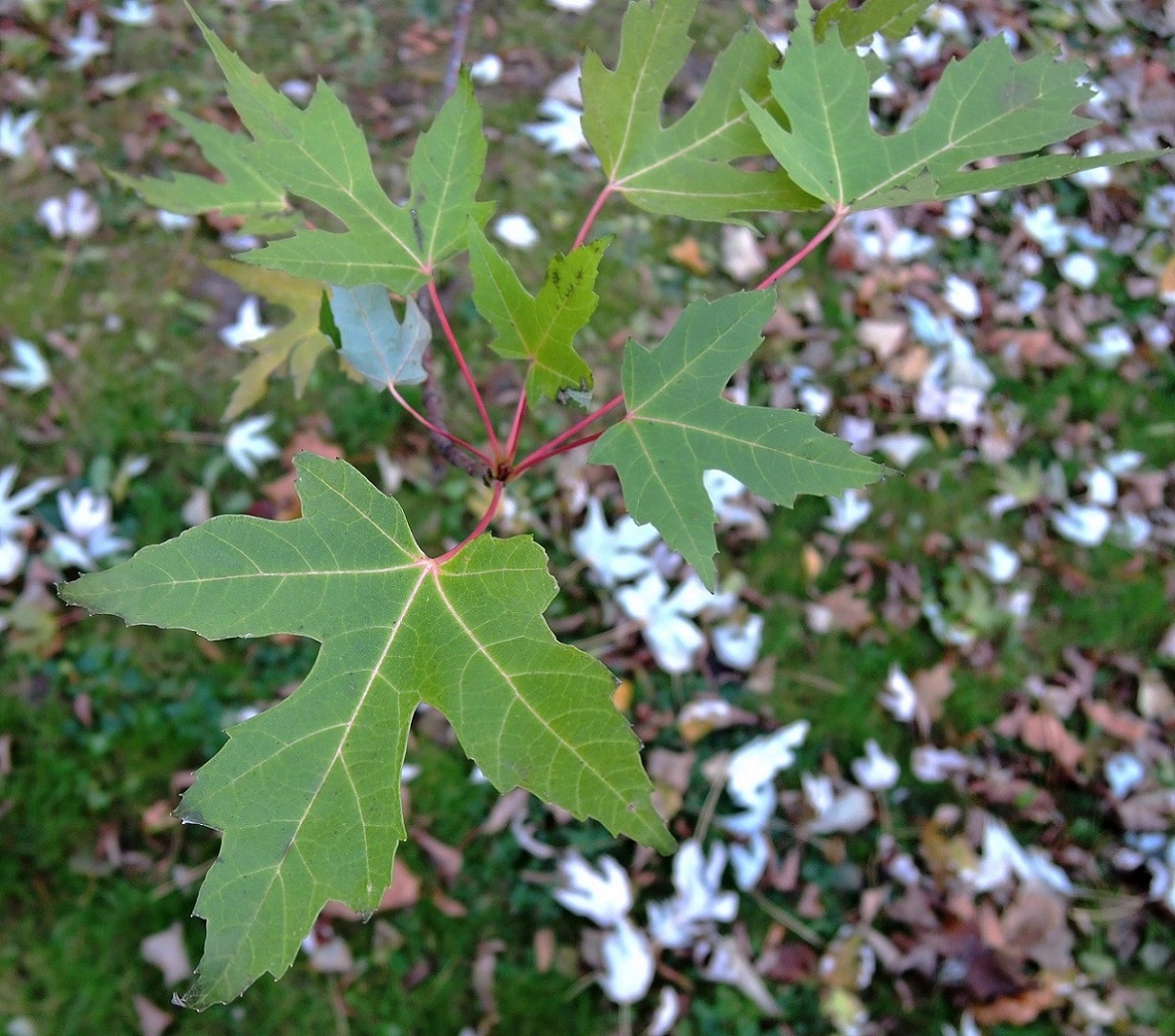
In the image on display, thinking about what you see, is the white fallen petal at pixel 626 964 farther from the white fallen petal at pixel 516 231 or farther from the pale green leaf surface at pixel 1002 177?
the white fallen petal at pixel 516 231

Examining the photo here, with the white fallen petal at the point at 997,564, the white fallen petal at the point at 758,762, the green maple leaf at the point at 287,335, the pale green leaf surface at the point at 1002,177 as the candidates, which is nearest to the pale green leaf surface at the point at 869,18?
the pale green leaf surface at the point at 1002,177

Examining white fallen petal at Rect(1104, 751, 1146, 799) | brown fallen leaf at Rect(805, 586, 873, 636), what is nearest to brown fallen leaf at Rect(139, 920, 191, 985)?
brown fallen leaf at Rect(805, 586, 873, 636)

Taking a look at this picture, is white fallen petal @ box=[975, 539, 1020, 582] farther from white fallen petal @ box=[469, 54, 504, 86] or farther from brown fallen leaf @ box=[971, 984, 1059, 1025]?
white fallen petal @ box=[469, 54, 504, 86]

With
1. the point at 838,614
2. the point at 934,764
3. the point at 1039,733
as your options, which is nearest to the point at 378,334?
the point at 838,614

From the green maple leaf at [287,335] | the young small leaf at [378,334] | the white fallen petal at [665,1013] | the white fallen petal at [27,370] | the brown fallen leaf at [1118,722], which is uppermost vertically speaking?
the young small leaf at [378,334]

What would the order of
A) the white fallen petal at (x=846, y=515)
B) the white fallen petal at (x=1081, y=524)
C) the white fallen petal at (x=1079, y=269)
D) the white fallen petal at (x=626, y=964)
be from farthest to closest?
the white fallen petal at (x=1079, y=269) → the white fallen petal at (x=1081, y=524) → the white fallen petal at (x=846, y=515) → the white fallen petal at (x=626, y=964)

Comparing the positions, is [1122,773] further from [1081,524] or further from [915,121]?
[915,121]
